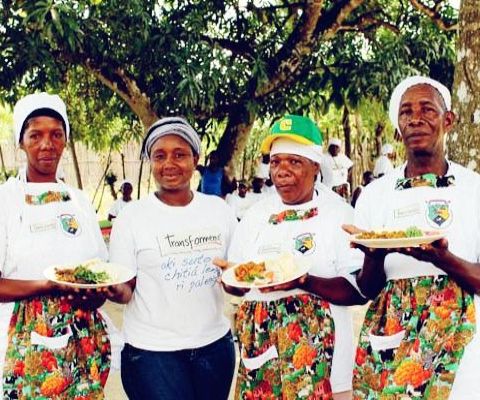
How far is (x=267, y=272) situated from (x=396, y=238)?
48cm

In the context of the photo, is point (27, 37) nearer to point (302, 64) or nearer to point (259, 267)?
point (302, 64)

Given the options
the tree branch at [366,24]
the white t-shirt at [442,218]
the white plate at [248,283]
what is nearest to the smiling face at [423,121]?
the white t-shirt at [442,218]

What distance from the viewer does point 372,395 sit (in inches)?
88.5

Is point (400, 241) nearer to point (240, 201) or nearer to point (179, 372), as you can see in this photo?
point (179, 372)

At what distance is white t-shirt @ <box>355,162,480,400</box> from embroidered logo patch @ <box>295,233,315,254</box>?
196mm

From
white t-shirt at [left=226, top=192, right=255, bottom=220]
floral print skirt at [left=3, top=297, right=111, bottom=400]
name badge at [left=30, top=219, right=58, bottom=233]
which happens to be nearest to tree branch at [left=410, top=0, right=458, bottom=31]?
white t-shirt at [left=226, top=192, right=255, bottom=220]

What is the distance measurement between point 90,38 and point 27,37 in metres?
0.69

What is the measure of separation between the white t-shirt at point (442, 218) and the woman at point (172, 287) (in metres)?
0.67

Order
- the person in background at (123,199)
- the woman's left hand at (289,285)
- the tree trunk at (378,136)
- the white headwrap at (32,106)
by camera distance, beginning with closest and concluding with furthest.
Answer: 1. the woman's left hand at (289,285)
2. the white headwrap at (32,106)
3. the person in background at (123,199)
4. the tree trunk at (378,136)

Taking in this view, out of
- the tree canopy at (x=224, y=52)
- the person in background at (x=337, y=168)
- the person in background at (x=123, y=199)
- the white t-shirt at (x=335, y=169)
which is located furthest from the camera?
the person in background at (x=337, y=168)

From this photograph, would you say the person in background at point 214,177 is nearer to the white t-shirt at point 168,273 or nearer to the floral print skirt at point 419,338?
the white t-shirt at point 168,273

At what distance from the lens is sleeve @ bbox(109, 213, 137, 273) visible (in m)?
2.51

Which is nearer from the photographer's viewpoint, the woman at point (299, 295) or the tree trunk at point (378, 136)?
the woman at point (299, 295)

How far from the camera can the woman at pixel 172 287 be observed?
2479 millimetres
